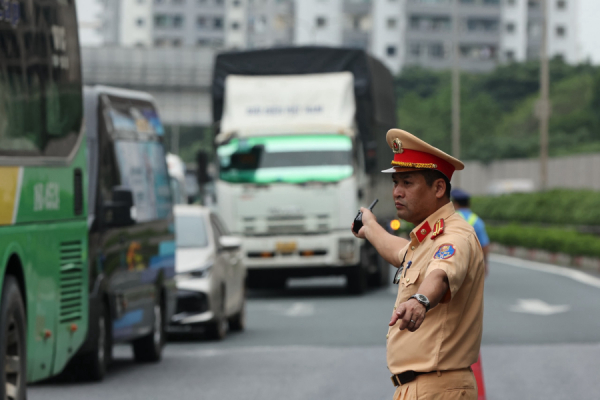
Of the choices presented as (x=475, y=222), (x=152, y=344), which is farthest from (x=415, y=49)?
(x=475, y=222)

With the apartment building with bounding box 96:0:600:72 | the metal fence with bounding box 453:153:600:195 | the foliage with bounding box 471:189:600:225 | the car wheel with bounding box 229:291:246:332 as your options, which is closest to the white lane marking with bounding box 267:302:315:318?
the car wheel with bounding box 229:291:246:332

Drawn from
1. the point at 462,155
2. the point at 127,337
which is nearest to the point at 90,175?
the point at 127,337

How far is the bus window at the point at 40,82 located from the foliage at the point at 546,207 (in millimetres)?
28421

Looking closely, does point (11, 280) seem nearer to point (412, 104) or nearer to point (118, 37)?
point (412, 104)

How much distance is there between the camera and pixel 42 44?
8.67m

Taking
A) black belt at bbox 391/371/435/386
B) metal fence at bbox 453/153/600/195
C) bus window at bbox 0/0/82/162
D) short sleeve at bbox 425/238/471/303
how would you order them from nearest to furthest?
1. short sleeve at bbox 425/238/471/303
2. black belt at bbox 391/371/435/386
3. bus window at bbox 0/0/82/162
4. metal fence at bbox 453/153/600/195

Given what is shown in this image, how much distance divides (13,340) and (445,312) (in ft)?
13.0

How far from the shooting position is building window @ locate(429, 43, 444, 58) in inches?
5719

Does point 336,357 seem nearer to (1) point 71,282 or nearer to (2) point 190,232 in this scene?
(2) point 190,232

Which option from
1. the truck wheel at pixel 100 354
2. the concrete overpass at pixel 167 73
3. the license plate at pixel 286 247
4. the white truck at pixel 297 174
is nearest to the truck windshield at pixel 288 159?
the white truck at pixel 297 174

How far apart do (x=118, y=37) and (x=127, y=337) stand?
159m

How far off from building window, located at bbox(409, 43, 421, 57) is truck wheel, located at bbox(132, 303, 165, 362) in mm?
131075

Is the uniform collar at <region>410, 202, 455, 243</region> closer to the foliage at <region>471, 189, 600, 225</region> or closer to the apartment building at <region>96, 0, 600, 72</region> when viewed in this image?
the foliage at <region>471, 189, 600, 225</region>

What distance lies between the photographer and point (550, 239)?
33969mm
